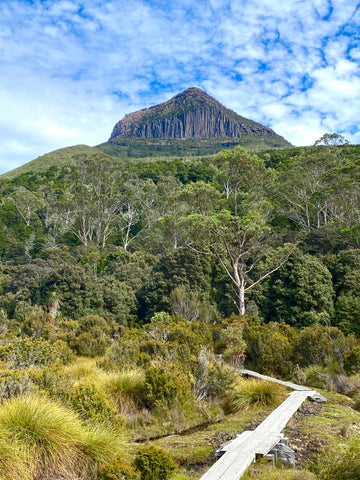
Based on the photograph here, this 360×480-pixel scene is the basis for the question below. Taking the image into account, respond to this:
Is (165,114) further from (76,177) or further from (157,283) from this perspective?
(157,283)

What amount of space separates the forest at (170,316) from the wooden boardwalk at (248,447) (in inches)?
9.8

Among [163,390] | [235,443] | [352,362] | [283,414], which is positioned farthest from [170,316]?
[235,443]

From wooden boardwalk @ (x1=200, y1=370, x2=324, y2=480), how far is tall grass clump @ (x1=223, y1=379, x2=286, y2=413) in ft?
3.04

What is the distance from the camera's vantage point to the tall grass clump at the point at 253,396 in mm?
8703

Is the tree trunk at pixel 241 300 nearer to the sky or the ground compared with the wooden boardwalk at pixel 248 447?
nearer to the ground

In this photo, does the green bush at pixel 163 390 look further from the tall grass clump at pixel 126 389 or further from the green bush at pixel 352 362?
the green bush at pixel 352 362

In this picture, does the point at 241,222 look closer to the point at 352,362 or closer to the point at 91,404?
the point at 352,362

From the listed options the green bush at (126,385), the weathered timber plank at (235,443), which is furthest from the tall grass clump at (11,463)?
the green bush at (126,385)

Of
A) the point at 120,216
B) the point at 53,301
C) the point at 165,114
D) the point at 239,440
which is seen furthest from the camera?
the point at 165,114

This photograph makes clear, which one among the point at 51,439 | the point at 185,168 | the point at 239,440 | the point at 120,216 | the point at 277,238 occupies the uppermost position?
the point at 185,168

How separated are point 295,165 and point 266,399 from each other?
3573 cm

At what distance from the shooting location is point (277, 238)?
32219mm

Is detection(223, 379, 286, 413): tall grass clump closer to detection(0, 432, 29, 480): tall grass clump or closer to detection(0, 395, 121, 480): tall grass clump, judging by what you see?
detection(0, 395, 121, 480): tall grass clump

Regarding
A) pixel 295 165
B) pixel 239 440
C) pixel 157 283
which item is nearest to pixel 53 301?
pixel 157 283
